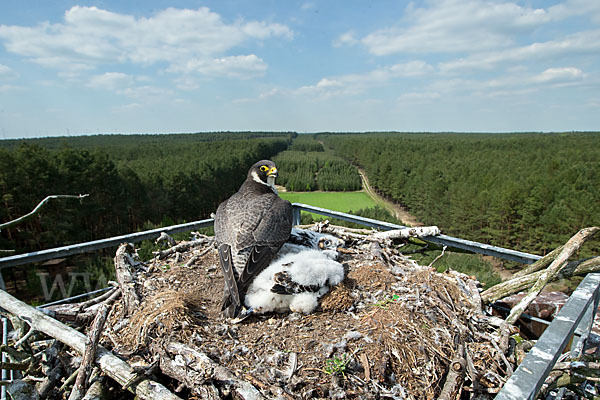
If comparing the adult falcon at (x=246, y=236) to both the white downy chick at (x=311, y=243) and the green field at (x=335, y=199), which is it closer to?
the white downy chick at (x=311, y=243)

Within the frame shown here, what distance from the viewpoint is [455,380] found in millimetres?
2146

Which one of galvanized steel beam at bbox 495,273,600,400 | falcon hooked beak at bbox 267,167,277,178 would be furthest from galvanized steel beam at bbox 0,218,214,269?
galvanized steel beam at bbox 495,273,600,400

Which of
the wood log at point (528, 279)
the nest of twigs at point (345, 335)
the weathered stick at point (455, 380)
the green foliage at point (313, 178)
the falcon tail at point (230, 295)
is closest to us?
the weathered stick at point (455, 380)

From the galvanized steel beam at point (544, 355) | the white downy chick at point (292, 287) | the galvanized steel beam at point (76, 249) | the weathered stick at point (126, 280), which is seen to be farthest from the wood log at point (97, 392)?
the galvanized steel beam at point (544, 355)

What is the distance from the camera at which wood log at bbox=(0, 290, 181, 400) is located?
183cm

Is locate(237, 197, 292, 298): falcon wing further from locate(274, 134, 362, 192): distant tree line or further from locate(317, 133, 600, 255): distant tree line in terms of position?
locate(274, 134, 362, 192): distant tree line

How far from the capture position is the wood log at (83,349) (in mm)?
1829

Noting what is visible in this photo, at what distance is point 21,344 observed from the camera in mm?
2033

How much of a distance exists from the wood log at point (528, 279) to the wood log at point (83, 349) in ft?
9.45

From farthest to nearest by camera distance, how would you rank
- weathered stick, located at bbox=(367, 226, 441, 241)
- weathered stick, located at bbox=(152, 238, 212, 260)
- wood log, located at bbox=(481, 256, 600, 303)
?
weathered stick, located at bbox=(152, 238, 212, 260), weathered stick, located at bbox=(367, 226, 441, 241), wood log, located at bbox=(481, 256, 600, 303)

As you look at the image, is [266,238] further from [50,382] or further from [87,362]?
[50,382]

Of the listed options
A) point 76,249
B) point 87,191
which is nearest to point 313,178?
point 87,191

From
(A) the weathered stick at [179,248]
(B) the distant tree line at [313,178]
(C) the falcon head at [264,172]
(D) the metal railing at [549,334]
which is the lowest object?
(B) the distant tree line at [313,178]

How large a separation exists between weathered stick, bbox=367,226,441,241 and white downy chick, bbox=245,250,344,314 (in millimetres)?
1258
